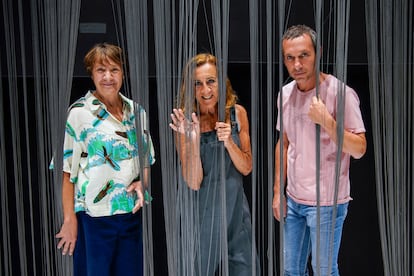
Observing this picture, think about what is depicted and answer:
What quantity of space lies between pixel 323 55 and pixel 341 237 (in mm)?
322

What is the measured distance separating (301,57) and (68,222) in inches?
18.9

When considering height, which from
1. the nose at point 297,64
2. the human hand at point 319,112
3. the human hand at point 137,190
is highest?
the nose at point 297,64

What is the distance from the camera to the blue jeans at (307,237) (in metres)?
1.03

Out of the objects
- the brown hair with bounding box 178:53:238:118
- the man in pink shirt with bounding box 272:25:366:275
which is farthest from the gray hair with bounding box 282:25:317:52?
the brown hair with bounding box 178:53:238:118

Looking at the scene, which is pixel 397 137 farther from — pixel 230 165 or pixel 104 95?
pixel 104 95

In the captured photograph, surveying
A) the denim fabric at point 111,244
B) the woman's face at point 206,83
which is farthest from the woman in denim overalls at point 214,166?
the denim fabric at point 111,244

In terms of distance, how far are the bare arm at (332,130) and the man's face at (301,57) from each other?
44mm

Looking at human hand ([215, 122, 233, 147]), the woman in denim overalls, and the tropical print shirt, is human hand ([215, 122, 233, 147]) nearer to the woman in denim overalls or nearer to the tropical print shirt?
the woman in denim overalls

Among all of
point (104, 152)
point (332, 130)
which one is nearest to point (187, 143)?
point (104, 152)

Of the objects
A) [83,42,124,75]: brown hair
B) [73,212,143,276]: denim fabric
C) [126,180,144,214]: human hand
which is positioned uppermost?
[83,42,124,75]: brown hair

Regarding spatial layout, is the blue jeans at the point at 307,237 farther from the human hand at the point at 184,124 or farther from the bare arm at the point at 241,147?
the human hand at the point at 184,124

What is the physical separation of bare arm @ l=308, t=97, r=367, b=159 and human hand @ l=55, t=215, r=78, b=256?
442 mm

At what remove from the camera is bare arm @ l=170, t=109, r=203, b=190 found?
1009 mm

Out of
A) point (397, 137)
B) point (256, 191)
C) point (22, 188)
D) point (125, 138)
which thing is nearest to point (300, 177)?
point (256, 191)
